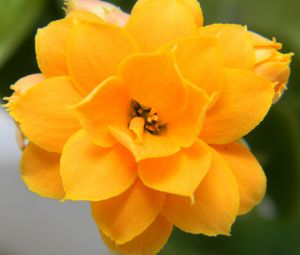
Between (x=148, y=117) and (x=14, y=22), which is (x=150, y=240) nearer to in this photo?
(x=148, y=117)

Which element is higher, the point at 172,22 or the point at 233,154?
the point at 172,22

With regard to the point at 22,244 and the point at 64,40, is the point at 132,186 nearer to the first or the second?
the point at 64,40

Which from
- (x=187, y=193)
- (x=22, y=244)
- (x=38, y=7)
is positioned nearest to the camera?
(x=187, y=193)


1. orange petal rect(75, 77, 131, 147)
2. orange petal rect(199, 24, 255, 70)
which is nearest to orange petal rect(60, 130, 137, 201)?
orange petal rect(75, 77, 131, 147)

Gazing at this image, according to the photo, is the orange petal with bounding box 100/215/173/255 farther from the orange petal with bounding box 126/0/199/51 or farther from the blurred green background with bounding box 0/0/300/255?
the blurred green background with bounding box 0/0/300/255

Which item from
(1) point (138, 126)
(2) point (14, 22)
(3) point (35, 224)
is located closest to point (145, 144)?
(1) point (138, 126)

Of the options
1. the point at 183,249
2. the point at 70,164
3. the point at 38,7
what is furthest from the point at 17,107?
the point at 183,249

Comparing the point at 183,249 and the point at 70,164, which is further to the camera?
the point at 183,249
